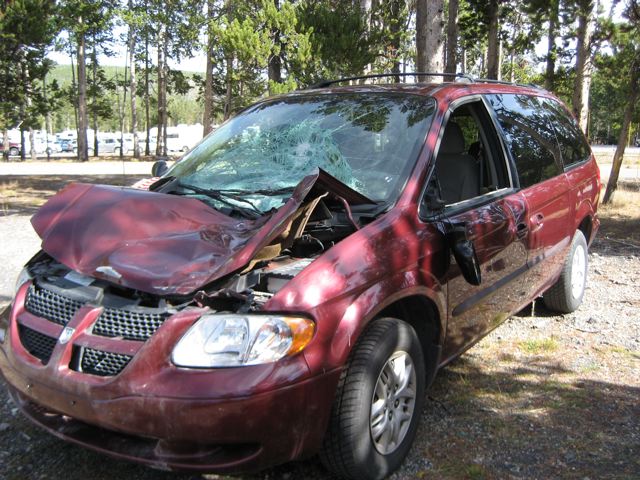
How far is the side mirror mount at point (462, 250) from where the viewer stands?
309cm

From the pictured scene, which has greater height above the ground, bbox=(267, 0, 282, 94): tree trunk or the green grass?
bbox=(267, 0, 282, 94): tree trunk

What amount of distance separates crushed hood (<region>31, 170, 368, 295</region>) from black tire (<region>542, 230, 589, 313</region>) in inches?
110

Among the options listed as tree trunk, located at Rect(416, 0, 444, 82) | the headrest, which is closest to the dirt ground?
the headrest

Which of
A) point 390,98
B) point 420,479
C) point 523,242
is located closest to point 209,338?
point 420,479

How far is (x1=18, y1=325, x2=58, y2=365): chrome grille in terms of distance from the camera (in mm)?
2574

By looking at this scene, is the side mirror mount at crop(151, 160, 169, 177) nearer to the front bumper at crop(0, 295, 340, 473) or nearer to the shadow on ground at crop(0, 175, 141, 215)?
the front bumper at crop(0, 295, 340, 473)

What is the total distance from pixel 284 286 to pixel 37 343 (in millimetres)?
1192

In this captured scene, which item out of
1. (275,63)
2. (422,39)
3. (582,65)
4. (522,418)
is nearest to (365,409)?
(522,418)

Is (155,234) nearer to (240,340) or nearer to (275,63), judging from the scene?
(240,340)

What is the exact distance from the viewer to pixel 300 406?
2.30m

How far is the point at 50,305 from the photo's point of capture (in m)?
2.72

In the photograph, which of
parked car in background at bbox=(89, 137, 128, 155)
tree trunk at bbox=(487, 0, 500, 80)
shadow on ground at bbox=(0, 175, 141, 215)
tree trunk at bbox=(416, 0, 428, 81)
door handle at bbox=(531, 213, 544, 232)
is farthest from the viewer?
parked car in background at bbox=(89, 137, 128, 155)

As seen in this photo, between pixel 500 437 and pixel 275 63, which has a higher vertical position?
pixel 275 63

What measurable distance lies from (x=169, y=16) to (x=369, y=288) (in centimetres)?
2484
